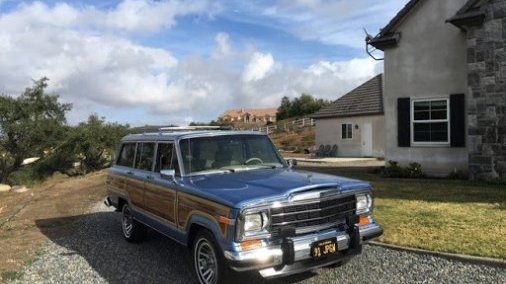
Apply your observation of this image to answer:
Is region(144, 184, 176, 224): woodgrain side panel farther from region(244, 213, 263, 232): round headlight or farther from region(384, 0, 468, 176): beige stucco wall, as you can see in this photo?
region(384, 0, 468, 176): beige stucco wall

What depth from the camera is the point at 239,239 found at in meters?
5.08

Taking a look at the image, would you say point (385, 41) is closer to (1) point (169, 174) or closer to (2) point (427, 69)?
(2) point (427, 69)

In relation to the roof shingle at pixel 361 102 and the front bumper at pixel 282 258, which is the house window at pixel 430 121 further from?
the roof shingle at pixel 361 102

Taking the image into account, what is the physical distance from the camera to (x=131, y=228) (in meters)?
8.40

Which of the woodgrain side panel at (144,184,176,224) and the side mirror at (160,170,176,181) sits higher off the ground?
the side mirror at (160,170,176,181)

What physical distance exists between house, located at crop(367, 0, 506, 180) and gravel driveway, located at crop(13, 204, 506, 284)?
756cm

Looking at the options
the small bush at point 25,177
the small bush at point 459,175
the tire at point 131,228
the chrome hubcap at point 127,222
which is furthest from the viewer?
the small bush at point 25,177

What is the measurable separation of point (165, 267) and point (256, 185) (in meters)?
2.18

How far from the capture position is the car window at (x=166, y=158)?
22.3ft

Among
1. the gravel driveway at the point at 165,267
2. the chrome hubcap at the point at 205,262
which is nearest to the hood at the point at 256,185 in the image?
the chrome hubcap at the point at 205,262

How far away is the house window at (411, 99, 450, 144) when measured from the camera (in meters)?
14.8

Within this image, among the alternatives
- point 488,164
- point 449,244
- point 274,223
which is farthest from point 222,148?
point 488,164

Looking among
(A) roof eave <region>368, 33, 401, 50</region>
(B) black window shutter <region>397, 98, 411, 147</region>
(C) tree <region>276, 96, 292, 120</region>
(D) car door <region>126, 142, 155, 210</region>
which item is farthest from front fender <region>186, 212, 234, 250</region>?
(C) tree <region>276, 96, 292, 120</region>

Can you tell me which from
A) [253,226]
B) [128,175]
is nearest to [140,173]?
[128,175]
